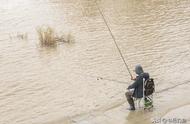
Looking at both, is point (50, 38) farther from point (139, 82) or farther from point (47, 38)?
point (139, 82)

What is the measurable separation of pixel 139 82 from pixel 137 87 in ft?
0.64

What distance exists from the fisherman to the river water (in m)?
0.92

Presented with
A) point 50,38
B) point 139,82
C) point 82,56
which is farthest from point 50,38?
point 139,82

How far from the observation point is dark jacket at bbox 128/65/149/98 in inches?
429

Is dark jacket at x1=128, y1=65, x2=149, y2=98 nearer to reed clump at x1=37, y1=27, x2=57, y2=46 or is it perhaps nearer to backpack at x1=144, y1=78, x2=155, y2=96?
backpack at x1=144, y1=78, x2=155, y2=96

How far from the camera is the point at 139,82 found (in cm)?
1091

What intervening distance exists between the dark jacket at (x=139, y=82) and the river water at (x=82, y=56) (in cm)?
120

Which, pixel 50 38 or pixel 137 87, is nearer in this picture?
pixel 137 87

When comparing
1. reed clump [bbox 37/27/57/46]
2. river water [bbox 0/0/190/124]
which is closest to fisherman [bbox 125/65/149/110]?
river water [bbox 0/0/190/124]

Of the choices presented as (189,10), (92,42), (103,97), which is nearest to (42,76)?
(103,97)

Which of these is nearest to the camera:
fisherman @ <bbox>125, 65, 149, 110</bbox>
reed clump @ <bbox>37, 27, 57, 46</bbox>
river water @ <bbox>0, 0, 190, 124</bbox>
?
fisherman @ <bbox>125, 65, 149, 110</bbox>

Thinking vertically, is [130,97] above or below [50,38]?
→ below

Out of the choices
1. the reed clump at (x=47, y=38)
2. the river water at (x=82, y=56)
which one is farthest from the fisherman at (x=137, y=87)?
the reed clump at (x=47, y=38)

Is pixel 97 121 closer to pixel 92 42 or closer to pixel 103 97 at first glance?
pixel 103 97
